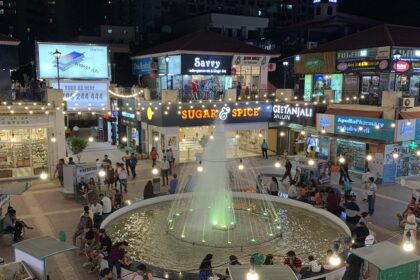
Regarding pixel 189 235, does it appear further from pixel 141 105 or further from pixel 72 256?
pixel 141 105

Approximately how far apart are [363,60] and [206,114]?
1222 cm

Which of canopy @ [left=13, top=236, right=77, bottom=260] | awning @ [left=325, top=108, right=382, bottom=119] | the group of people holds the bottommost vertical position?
the group of people

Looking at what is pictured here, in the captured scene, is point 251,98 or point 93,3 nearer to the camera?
point 251,98

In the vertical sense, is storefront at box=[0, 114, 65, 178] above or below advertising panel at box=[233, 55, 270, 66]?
below

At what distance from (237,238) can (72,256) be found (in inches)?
225

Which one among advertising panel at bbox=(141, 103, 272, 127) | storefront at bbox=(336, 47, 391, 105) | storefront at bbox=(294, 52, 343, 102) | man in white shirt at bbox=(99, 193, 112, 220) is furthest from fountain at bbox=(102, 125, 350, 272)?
storefront at bbox=(294, 52, 343, 102)

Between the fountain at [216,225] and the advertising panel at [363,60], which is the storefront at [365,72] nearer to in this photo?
the advertising panel at [363,60]

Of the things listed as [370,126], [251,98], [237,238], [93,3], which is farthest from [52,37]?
[237,238]

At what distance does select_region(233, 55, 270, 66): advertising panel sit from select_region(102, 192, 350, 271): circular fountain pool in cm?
1782

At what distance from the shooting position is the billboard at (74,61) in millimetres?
29469

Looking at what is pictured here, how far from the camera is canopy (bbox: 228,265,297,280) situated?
912cm

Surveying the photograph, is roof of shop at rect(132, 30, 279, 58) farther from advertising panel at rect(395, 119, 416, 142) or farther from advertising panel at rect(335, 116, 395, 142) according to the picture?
advertising panel at rect(395, 119, 416, 142)

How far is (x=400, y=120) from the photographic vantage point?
2311cm

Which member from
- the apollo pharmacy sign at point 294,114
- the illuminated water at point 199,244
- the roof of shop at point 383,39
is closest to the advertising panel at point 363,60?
the roof of shop at point 383,39
